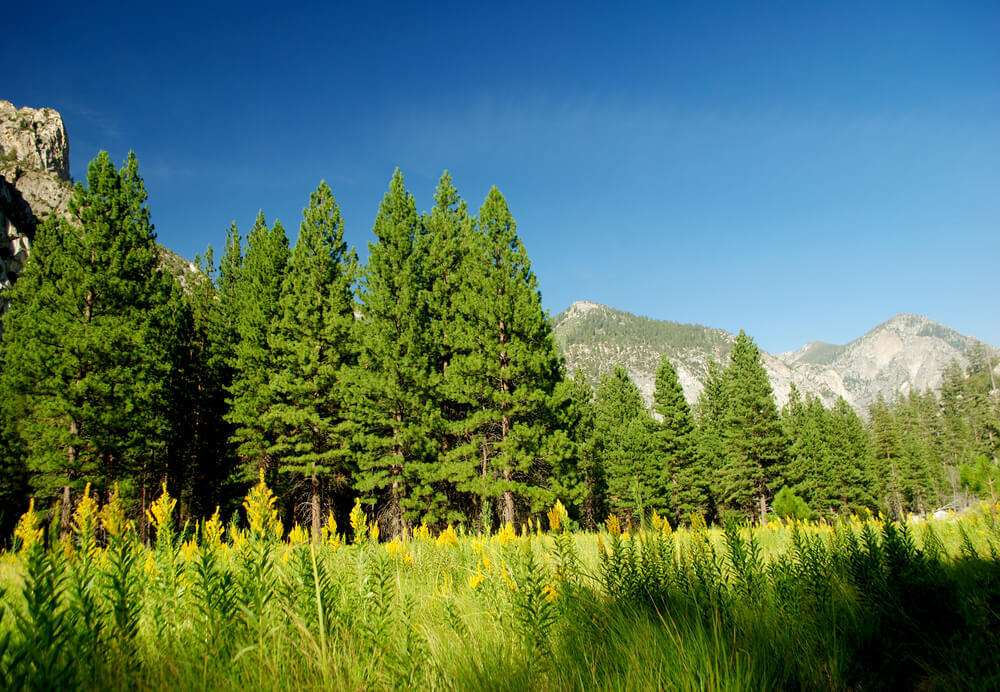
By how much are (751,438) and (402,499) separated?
2602 centimetres

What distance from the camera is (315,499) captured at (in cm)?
1766

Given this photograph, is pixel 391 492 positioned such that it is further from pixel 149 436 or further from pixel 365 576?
pixel 365 576

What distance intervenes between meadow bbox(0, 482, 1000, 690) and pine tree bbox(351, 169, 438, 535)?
41.9 feet

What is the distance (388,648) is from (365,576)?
0.45m

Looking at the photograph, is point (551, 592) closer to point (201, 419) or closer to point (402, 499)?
point (402, 499)

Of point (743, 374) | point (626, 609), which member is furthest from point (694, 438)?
point (626, 609)

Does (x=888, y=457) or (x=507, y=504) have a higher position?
(x=507, y=504)

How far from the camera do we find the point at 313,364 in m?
17.7

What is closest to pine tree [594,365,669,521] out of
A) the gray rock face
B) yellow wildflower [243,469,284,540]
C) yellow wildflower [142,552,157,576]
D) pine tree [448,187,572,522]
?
pine tree [448,187,572,522]

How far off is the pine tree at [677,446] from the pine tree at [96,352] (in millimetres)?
30012

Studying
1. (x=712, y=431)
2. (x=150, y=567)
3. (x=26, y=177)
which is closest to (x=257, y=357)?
(x=150, y=567)

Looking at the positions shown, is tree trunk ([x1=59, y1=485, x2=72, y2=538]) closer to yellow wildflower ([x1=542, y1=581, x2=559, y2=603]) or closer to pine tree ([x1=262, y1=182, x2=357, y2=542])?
pine tree ([x1=262, y1=182, x2=357, y2=542])

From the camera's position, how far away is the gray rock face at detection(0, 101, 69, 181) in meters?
75.2

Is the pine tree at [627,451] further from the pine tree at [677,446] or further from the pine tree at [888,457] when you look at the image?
the pine tree at [888,457]
